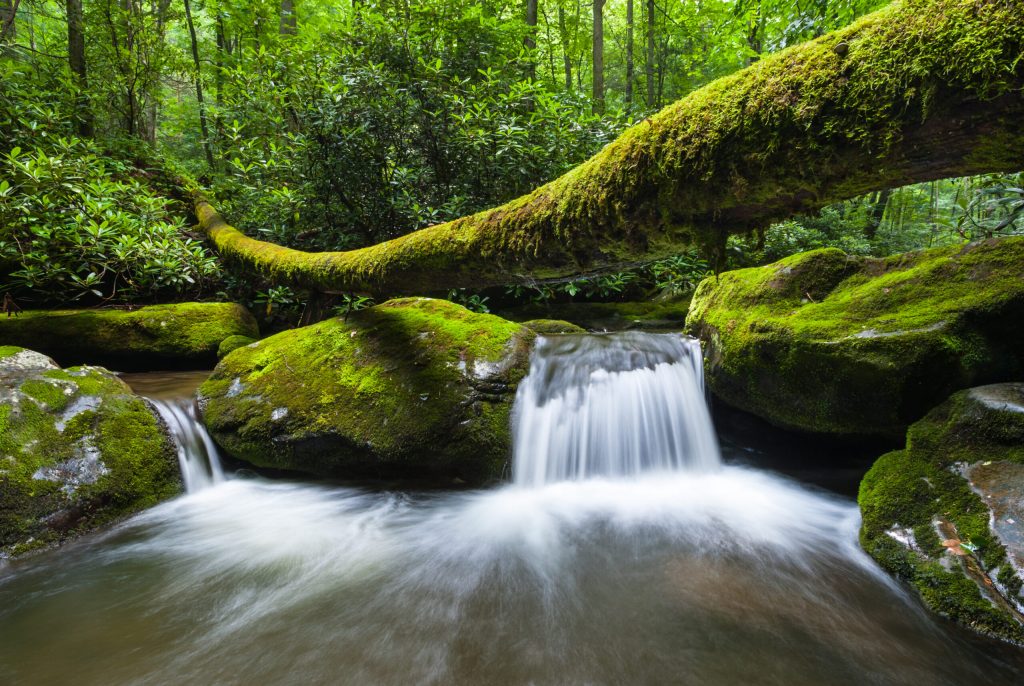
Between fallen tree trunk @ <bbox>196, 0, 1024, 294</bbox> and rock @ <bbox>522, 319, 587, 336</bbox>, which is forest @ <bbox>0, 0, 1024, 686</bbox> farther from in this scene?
rock @ <bbox>522, 319, 587, 336</bbox>

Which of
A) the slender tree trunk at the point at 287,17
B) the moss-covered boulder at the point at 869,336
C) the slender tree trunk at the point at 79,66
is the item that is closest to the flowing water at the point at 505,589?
the moss-covered boulder at the point at 869,336

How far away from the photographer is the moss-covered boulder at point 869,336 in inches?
116

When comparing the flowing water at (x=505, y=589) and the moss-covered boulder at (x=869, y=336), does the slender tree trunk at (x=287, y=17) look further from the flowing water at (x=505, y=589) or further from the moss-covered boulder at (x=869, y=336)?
the moss-covered boulder at (x=869, y=336)

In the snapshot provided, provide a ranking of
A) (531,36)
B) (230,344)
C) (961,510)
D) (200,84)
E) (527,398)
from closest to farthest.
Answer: (961,510) < (527,398) < (230,344) < (531,36) < (200,84)

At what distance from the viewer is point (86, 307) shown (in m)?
5.82

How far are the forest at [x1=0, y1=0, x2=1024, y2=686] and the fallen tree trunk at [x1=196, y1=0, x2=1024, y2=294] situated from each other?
0.04 ft

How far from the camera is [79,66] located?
26.5 feet

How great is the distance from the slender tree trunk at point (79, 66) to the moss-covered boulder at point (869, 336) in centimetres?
1085

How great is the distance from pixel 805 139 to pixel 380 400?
11.8 ft

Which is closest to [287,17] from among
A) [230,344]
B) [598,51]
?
[598,51]

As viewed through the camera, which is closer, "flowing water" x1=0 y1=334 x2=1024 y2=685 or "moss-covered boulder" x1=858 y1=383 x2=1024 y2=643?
"flowing water" x1=0 y1=334 x2=1024 y2=685

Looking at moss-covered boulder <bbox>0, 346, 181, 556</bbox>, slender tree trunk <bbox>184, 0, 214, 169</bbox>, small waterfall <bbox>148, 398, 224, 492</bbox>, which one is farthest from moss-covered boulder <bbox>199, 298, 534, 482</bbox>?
slender tree trunk <bbox>184, 0, 214, 169</bbox>

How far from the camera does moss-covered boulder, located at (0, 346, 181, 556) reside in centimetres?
298

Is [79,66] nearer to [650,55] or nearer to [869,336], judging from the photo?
[869,336]
